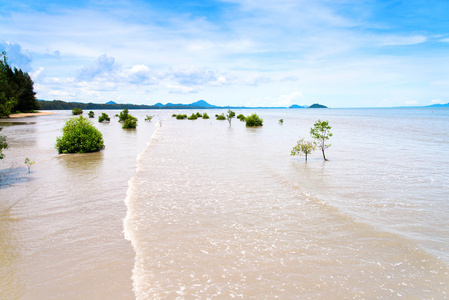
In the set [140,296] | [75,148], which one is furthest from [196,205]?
[75,148]

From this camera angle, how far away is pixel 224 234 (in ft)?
25.1

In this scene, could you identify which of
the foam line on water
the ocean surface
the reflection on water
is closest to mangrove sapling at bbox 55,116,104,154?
the ocean surface

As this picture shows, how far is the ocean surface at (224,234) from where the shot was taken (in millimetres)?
5465

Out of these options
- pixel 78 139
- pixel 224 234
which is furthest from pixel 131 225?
pixel 78 139

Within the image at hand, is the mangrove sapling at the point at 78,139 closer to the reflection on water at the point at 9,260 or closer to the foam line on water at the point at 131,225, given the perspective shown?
the foam line on water at the point at 131,225

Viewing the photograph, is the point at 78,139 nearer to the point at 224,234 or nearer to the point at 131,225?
the point at 131,225

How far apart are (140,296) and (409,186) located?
12186mm

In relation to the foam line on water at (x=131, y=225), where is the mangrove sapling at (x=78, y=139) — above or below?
above

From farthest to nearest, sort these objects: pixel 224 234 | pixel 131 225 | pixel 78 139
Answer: pixel 78 139 < pixel 131 225 < pixel 224 234

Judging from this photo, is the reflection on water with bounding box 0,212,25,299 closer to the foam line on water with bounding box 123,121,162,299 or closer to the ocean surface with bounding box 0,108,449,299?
the ocean surface with bounding box 0,108,449,299

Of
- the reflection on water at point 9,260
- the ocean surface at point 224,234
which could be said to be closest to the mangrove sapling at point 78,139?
the ocean surface at point 224,234

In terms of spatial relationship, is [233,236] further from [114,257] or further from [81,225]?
[81,225]

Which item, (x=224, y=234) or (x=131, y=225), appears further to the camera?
(x=131, y=225)

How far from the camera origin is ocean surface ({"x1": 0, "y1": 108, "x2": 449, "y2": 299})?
5.46 m
